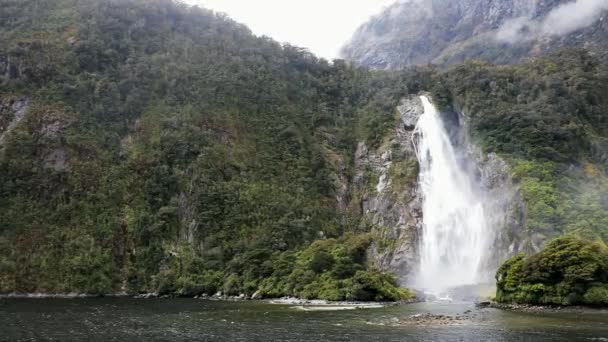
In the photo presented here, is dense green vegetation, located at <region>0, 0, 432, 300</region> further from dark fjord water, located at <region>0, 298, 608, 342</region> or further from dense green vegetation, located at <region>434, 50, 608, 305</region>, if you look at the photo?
dark fjord water, located at <region>0, 298, 608, 342</region>

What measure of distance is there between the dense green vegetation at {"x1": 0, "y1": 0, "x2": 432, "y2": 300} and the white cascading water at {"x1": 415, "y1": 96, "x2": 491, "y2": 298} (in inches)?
423

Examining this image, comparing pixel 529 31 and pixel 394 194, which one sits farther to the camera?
pixel 529 31

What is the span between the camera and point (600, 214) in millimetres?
71000

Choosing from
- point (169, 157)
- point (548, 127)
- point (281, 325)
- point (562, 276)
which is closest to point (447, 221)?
point (548, 127)

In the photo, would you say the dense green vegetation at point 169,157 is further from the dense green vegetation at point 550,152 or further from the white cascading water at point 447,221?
the dense green vegetation at point 550,152

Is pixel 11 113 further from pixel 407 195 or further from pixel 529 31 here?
pixel 529 31

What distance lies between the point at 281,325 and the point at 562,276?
2941cm

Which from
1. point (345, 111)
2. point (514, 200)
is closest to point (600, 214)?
point (514, 200)

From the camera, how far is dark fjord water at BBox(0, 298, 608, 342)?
38.1 metres

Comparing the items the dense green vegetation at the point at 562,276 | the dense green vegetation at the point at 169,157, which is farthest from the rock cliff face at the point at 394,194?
the dense green vegetation at the point at 562,276

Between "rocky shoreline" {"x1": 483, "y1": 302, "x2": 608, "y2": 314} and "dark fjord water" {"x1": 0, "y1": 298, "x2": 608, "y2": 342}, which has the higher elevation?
"rocky shoreline" {"x1": 483, "y1": 302, "x2": 608, "y2": 314}

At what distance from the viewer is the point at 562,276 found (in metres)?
55.3

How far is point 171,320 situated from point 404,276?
46.3 meters

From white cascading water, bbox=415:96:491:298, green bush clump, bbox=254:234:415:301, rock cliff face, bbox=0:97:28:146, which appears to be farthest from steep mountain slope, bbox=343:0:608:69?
rock cliff face, bbox=0:97:28:146
